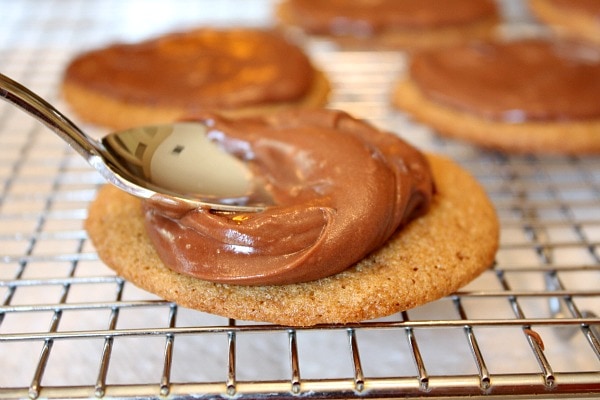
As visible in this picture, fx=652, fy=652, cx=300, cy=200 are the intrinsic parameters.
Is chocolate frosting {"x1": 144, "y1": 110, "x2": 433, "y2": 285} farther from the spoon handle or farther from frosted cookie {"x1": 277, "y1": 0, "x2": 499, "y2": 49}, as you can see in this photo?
frosted cookie {"x1": 277, "y1": 0, "x2": 499, "y2": 49}

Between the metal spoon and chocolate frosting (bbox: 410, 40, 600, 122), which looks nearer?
the metal spoon

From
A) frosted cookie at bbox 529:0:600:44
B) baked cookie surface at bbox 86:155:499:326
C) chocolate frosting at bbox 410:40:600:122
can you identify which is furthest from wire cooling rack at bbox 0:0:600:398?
frosted cookie at bbox 529:0:600:44

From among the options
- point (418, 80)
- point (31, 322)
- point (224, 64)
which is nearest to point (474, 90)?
point (418, 80)

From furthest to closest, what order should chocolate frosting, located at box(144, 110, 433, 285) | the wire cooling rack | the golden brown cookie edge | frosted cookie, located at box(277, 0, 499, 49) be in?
frosted cookie, located at box(277, 0, 499, 49) → the golden brown cookie edge → chocolate frosting, located at box(144, 110, 433, 285) → the wire cooling rack

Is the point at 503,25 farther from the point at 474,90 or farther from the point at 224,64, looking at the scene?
the point at 224,64

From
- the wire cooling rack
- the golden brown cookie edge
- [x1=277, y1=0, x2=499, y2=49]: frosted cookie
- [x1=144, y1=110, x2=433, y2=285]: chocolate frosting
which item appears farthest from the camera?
[x1=277, y1=0, x2=499, y2=49]: frosted cookie

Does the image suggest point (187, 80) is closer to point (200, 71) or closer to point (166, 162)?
point (200, 71)

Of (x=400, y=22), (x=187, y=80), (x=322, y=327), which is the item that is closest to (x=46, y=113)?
(x=322, y=327)
